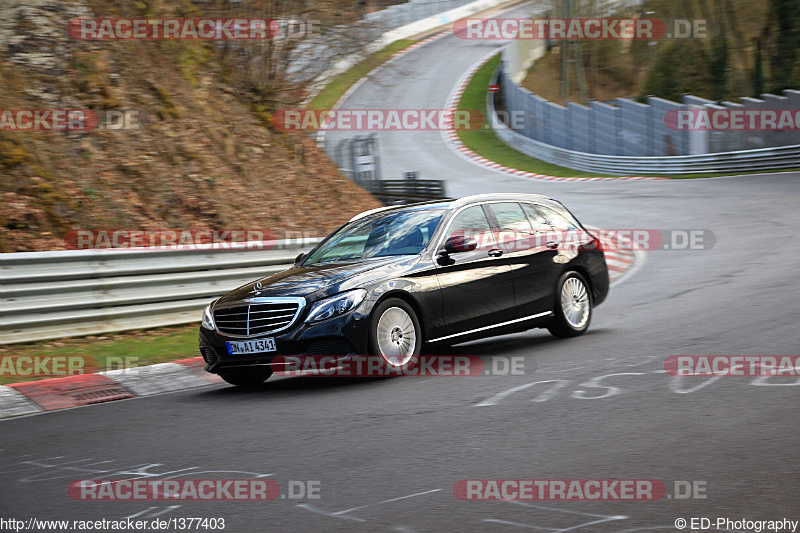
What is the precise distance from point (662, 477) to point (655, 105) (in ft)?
119

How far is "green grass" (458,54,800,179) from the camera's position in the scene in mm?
40219

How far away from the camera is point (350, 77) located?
1040 inches

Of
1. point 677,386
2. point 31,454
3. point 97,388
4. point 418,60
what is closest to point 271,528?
point 31,454

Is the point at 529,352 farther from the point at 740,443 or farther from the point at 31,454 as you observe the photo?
the point at 31,454

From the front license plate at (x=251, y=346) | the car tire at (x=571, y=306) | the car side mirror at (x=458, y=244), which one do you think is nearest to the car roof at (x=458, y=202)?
the car side mirror at (x=458, y=244)

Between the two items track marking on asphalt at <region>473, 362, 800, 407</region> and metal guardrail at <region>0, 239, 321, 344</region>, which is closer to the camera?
track marking on asphalt at <region>473, 362, 800, 407</region>

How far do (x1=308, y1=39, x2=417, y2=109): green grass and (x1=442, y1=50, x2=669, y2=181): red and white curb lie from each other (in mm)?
5076

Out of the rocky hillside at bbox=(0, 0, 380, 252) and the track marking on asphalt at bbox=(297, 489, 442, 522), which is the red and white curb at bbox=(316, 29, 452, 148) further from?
the track marking on asphalt at bbox=(297, 489, 442, 522)

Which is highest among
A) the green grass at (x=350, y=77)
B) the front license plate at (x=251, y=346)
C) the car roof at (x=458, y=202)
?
the green grass at (x=350, y=77)

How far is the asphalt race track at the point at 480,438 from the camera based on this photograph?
15.0 feet

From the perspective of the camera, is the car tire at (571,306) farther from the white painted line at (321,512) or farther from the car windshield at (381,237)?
the white painted line at (321,512)

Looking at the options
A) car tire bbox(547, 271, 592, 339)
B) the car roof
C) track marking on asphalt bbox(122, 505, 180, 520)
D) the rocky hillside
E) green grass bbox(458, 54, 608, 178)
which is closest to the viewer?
track marking on asphalt bbox(122, 505, 180, 520)

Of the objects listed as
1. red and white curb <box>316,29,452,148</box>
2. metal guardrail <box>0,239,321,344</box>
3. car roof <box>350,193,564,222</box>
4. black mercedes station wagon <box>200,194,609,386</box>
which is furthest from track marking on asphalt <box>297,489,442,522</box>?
red and white curb <box>316,29,452,148</box>

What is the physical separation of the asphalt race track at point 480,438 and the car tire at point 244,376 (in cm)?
27
